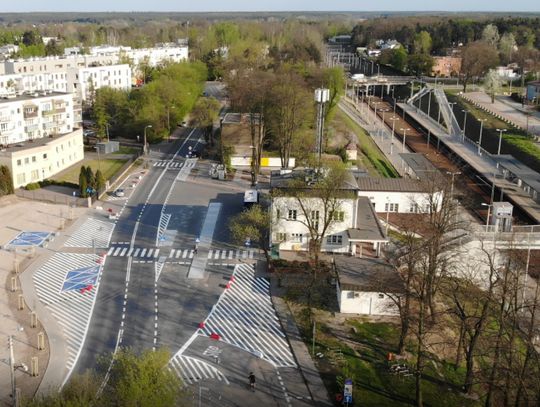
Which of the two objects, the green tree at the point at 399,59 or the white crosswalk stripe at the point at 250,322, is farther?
the green tree at the point at 399,59

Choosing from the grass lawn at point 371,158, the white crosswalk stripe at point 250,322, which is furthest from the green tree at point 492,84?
the white crosswalk stripe at point 250,322

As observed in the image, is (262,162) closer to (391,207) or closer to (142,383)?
(391,207)

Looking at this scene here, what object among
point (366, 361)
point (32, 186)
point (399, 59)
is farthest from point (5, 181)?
point (399, 59)

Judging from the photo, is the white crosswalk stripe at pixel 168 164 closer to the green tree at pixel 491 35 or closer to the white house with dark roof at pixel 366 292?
the white house with dark roof at pixel 366 292

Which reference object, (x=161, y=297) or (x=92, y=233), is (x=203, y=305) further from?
(x=92, y=233)

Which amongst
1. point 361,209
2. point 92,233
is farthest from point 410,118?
point 92,233

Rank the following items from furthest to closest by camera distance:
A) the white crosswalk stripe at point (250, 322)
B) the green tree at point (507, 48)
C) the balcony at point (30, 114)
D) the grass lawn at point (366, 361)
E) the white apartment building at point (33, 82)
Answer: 1. the green tree at point (507, 48)
2. the white apartment building at point (33, 82)
3. the balcony at point (30, 114)
4. the white crosswalk stripe at point (250, 322)
5. the grass lawn at point (366, 361)

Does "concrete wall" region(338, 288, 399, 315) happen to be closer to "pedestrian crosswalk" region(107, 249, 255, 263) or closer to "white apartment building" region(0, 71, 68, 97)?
"pedestrian crosswalk" region(107, 249, 255, 263)
